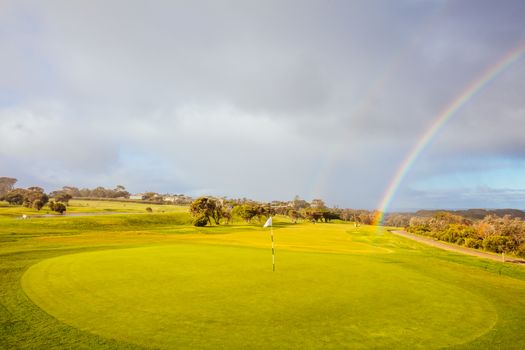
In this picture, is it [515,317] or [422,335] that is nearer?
[422,335]

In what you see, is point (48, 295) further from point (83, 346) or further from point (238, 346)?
point (238, 346)

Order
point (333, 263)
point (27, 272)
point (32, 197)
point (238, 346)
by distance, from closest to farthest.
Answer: point (238, 346), point (27, 272), point (333, 263), point (32, 197)

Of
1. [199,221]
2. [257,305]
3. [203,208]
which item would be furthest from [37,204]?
[257,305]

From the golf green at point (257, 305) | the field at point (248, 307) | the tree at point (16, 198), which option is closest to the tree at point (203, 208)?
the field at point (248, 307)

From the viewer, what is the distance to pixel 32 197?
114688 millimetres

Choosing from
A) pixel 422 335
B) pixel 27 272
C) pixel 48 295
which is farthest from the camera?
pixel 27 272

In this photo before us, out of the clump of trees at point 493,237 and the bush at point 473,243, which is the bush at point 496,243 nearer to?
the clump of trees at point 493,237

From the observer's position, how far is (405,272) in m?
19.1

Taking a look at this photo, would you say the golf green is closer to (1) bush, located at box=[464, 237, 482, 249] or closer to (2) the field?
(2) the field

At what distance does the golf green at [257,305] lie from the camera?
8.67m

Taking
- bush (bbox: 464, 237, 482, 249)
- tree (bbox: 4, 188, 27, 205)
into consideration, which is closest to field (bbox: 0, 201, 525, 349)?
bush (bbox: 464, 237, 482, 249)

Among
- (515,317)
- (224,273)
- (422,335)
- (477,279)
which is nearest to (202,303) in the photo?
(224,273)

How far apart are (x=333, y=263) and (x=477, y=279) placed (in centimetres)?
832

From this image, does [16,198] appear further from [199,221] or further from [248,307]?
[248,307]
